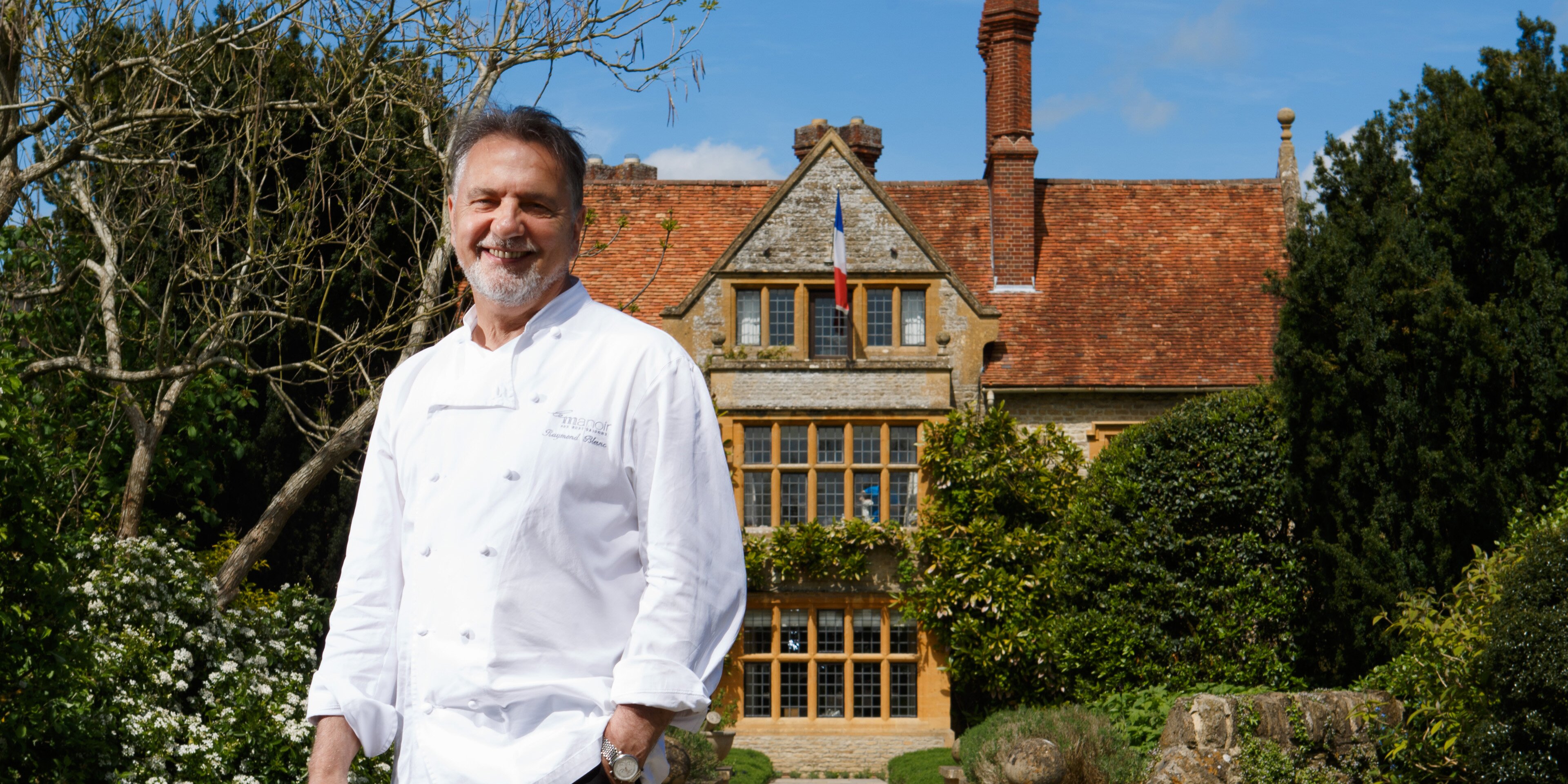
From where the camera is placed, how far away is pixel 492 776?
211 cm

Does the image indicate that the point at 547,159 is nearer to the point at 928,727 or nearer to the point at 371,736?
the point at 371,736

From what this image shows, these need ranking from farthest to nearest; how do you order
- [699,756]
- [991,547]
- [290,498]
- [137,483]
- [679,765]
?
[991,547] → [699,756] → [679,765] → [137,483] → [290,498]

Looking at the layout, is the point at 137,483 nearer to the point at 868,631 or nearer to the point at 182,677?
the point at 182,677

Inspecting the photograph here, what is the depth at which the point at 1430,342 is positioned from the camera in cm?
1248

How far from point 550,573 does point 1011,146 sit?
56.3ft

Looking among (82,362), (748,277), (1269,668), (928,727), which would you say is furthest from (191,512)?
(1269,668)

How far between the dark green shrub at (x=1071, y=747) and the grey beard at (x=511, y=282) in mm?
10196

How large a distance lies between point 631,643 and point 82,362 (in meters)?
7.74

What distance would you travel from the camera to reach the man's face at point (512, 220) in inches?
90.4

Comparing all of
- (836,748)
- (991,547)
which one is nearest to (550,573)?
(991,547)

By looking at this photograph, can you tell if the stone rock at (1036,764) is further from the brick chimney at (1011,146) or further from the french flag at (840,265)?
the brick chimney at (1011,146)

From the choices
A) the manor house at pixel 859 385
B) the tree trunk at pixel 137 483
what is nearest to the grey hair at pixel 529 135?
the tree trunk at pixel 137 483

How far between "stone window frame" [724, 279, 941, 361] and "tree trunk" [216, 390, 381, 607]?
23.6 feet

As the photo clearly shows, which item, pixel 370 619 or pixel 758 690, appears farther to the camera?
pixel 758 690
